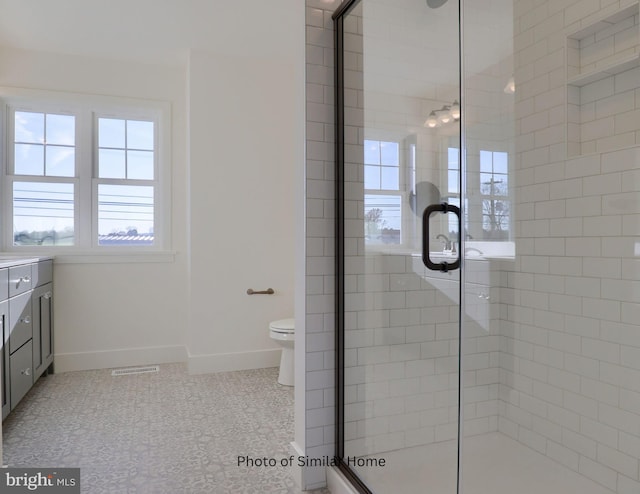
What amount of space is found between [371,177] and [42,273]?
8.03 ft

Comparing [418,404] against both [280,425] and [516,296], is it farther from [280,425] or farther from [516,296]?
[280,425]

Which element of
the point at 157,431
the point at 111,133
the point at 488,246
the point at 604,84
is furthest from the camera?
the point at 111,133

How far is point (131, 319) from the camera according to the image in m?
3.69

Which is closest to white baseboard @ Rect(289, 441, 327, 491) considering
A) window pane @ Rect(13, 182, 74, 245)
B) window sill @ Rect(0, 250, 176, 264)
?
window sill @ Rect(0, 250, 176, 264)

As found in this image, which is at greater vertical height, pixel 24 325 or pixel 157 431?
pixel 24 325

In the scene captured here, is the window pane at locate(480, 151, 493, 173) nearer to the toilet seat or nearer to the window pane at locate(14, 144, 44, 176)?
the toilet seat

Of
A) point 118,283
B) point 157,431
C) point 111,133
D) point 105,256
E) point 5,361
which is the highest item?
point 111,133

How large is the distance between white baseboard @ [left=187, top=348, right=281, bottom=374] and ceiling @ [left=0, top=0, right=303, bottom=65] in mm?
2284

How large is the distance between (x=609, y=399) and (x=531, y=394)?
0.33m

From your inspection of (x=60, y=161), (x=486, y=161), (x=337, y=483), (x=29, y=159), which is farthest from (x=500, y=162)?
(x=29, y=159)

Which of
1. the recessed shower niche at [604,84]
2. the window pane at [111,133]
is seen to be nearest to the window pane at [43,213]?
the window pane at [111,133]

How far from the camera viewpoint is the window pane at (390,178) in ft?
5.62

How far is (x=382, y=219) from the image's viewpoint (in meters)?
1.75

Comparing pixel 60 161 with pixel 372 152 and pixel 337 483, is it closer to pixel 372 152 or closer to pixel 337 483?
pixel 372 152
